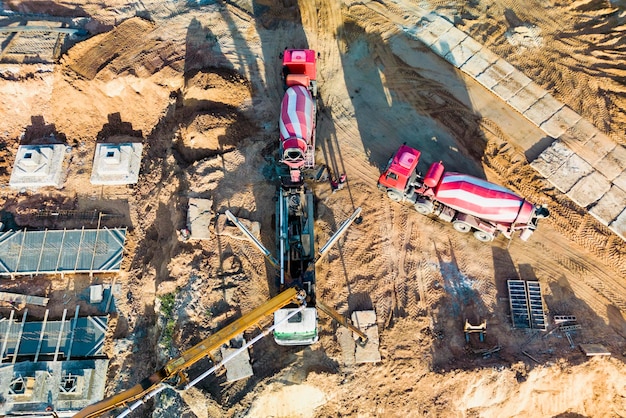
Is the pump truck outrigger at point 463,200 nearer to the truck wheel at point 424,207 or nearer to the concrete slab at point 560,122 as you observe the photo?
the truck wheel at point 424,207

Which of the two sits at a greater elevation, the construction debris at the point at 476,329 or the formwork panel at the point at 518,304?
the formwork panel at the point at 518,304

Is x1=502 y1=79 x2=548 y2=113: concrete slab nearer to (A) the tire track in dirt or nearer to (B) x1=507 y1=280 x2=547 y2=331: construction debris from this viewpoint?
(A) the tire track in dirt

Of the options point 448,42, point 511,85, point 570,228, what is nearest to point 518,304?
point 570,228

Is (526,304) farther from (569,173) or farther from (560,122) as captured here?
(560,122)

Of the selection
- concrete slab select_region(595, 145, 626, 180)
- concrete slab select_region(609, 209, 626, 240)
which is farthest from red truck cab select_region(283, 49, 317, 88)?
concrete slab select_region(609, 209, 626, 240)

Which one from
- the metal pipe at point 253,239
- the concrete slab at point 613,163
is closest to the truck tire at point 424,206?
the metal pipe at point 253,239

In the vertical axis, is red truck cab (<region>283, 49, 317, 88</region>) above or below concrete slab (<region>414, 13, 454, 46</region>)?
below
